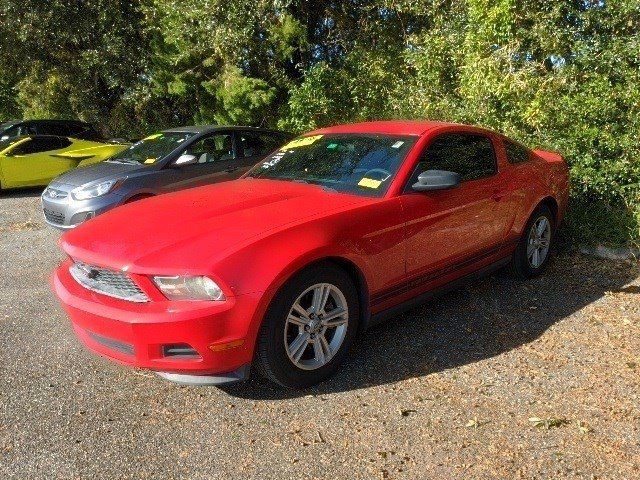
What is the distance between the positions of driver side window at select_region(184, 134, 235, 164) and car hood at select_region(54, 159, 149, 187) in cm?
74

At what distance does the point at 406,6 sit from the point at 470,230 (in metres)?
6.66

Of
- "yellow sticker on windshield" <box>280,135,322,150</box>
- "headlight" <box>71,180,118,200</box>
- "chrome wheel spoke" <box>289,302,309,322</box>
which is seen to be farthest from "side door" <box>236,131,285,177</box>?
"chrome wheel spoke" <box>289,302,309,322</box>

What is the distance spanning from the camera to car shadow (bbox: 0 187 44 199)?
11264 millimetres

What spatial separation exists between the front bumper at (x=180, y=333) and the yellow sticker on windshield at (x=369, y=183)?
1338 millimetres

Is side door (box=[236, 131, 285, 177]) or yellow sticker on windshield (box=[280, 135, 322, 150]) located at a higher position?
yellow sticker on windshield (box=[280, 135, 322, 150])

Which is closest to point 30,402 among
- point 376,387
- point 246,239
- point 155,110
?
point 246,239

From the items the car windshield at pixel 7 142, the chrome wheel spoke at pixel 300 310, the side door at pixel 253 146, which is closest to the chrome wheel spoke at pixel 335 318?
the chrome wheel spoke at pixel 300 310

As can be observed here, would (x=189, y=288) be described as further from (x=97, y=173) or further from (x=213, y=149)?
(x=213, y=149)

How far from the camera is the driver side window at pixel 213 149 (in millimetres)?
7711

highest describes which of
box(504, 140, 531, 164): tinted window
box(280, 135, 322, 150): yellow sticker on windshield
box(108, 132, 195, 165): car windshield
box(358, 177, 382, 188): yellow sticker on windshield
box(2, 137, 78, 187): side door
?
box(280, 135, 322, 150): yellow sticker on windshield

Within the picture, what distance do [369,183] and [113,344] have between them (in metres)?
1.93

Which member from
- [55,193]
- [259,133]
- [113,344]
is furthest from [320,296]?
[259,133]

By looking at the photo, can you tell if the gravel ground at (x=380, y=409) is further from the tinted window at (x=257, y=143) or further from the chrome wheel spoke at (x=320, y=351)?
the tinted window at (x=257, y=143)

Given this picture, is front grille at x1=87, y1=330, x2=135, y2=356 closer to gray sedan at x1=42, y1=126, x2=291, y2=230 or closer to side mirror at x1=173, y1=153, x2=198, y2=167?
gray sedan at x1=42, y1=126, x2=291, y2=230
